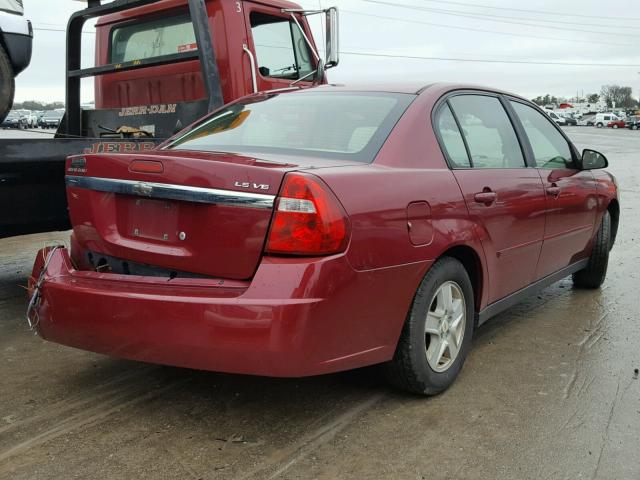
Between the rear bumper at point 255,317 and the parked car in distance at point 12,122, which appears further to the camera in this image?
the parked car in distance at point 12,122

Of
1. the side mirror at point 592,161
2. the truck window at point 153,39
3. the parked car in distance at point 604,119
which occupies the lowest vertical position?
the parked car in distance at point 604,119

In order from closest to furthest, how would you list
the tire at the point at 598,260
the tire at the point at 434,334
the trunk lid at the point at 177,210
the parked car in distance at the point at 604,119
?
1. the trunk lid at the point at 177,210
2. the tire at the point at 434,334
3. the tire at the point at 598,260
4. the parked car in distance at the point at 604,119

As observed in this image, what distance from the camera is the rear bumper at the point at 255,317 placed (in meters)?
2.66

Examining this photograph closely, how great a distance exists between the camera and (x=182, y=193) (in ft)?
9.50

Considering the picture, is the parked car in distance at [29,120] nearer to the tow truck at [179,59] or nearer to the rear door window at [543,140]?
the tow truck at [179,59]

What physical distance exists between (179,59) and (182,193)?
2632 mm

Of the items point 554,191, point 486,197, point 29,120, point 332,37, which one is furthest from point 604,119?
point 486,197

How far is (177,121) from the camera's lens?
573cm

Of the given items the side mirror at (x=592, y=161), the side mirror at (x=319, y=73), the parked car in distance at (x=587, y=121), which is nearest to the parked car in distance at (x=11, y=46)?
the side mirror at (x=319, y=73)

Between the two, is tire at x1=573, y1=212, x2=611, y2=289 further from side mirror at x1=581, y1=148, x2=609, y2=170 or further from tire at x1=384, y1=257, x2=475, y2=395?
tire at x1=384, y1=257, x2=475, y2=395

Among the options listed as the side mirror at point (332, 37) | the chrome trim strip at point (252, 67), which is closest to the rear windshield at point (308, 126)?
the chrome trim strip at point (252, 67)

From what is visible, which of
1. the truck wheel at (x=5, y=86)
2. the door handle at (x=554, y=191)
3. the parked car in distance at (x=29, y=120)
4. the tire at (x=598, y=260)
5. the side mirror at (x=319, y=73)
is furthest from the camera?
the parked car in distance at (x=29, y=120)

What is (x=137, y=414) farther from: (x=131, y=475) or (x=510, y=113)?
(x=510, y=113)

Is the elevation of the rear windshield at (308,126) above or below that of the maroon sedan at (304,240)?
above
